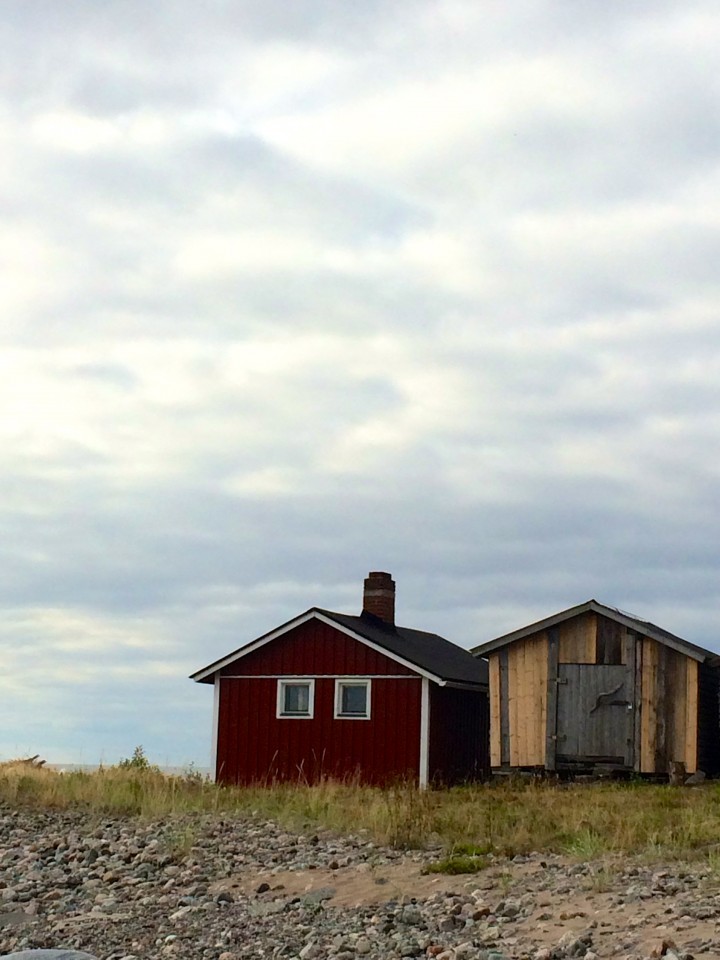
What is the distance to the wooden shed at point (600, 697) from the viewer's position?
28188 mm

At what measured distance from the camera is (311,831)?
1909 cm

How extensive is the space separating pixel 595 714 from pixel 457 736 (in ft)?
13.4

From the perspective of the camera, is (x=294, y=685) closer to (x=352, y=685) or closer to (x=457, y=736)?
(x=352, y=685)

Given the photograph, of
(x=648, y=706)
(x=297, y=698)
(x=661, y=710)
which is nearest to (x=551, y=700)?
(x=648, y=706)

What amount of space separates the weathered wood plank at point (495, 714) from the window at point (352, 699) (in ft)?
9.81

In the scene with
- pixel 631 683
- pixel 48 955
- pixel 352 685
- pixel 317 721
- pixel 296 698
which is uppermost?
pixel 631 683

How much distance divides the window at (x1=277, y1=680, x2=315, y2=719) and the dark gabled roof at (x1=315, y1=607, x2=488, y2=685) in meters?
1.88

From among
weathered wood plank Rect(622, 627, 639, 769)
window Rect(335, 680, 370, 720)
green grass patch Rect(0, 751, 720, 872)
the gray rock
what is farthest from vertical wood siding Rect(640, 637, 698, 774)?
the gray rock

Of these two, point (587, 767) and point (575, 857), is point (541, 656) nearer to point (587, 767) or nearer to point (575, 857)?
point (587, 767)

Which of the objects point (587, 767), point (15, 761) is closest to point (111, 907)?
point (587, 767)

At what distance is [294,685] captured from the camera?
3119 cm

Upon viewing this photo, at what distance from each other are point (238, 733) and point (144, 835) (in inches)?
477

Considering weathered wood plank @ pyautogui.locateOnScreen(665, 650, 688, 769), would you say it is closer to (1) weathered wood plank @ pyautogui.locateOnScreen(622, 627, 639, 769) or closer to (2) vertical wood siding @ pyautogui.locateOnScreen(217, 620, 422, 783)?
(1) weathered wood plank @ pyautogui.locateOnScreen(622, 627, 639, 769)

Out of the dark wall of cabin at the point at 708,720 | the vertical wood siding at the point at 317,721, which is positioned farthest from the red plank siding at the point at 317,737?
the dark wall of cabin at the point at 708,720
